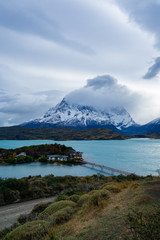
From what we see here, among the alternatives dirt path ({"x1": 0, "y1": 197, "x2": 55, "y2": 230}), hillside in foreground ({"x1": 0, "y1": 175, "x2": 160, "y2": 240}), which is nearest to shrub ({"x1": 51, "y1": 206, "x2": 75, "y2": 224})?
hillside in foreground ({"x1": 0, "y1": 175, "x2": 160, "y2": 240})

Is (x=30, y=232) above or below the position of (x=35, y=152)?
above

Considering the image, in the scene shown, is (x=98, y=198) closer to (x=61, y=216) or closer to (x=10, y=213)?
(x=61, y=216)

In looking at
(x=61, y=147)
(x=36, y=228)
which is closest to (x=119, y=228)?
(x=36, y=228)

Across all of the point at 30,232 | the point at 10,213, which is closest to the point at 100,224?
the point at 30,232

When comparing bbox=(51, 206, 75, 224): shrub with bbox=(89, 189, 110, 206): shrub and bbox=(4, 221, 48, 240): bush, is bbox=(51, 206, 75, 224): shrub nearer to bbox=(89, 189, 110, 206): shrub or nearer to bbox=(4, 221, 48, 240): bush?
bbox=(4, 221, 48, 240): bush

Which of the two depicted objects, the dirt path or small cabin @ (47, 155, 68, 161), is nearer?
the dirt path

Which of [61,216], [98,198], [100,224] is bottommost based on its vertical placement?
[61,216]

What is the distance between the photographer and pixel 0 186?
1936 centimetres

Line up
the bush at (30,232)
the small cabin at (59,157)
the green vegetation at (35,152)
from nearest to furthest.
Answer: the bush at (30,232) < the small cabin at (59,157) < the green vegetation at (35,152)

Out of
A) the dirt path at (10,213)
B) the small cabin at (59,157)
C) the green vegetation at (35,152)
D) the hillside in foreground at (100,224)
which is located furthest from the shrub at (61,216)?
the green vegetation at (35,152)

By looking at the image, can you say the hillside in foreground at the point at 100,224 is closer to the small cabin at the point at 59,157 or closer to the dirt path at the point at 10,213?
the dirt path at the point at 10,213

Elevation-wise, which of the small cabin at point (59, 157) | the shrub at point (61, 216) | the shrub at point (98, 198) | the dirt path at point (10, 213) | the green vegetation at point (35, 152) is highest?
the shrub at point (98, 198)

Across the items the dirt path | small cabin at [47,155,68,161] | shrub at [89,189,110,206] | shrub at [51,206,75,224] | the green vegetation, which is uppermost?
shrub at [89,189,110,206]

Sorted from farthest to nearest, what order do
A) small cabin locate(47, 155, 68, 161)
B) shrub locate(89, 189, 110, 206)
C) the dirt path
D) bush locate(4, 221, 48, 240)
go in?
1. small cabin locate(47, 155, 68, 161)
2. the dirt path
3. shrub locate(89, 189, 110, 206)
4. bush locate(4, 221, 48, 240)
